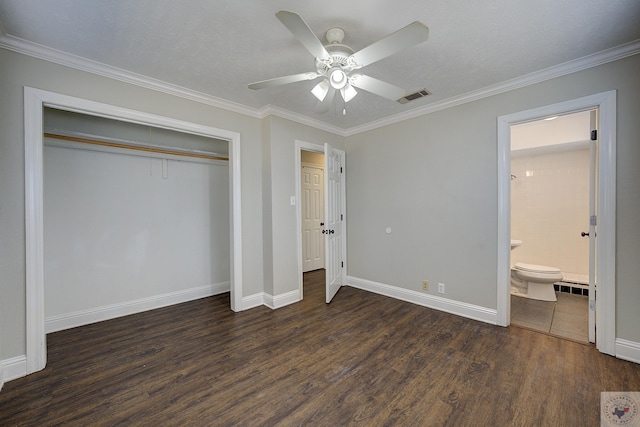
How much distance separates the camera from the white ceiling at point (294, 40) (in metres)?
1.59

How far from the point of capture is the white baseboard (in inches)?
105

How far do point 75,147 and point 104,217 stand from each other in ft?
2.56

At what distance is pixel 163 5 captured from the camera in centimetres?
157

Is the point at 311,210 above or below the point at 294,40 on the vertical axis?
below

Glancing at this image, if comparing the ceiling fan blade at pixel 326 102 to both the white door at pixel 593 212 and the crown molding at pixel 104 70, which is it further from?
the white door at pixel 593 212

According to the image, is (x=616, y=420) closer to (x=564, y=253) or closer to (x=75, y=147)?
(x=564, y=253)

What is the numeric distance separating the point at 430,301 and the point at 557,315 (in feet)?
4.47

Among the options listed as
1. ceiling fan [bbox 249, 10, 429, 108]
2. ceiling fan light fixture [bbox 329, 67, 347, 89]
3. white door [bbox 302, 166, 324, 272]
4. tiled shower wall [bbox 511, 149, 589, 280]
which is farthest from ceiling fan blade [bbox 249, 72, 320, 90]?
tiled shower wall [bbox 511, 149, 589, 280]

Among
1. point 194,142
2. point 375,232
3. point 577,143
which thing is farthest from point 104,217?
point 577,143

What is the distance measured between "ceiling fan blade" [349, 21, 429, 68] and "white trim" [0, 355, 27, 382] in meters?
3.17

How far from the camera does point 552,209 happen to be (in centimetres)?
413

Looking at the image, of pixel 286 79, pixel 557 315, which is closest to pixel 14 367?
pixel 286 79

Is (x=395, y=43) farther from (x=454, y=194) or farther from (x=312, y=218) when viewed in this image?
(x=312, y=218)

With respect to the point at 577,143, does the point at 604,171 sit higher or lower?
lower
